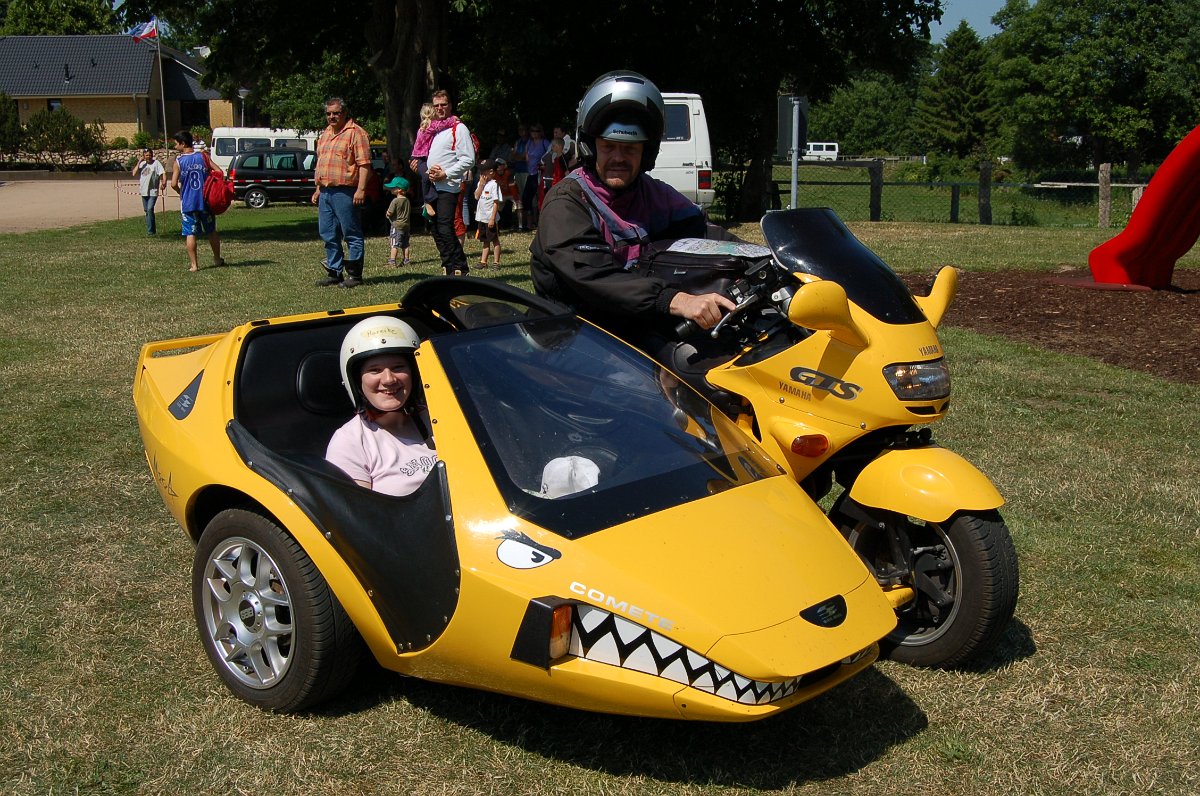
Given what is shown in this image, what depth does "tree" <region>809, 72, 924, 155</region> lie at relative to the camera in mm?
109562

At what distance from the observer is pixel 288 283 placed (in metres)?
14.1

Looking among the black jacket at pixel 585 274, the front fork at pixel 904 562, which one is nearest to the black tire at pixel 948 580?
the front fork at pixel 904 562

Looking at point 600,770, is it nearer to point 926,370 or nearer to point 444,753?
point 444,753

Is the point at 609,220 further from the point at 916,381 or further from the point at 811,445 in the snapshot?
the point at 916,381

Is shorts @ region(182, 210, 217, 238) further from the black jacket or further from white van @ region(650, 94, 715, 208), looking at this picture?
the black jacket

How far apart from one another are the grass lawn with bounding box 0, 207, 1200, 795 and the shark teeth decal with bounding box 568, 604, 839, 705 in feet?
1.41

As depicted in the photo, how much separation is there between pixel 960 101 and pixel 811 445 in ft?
312

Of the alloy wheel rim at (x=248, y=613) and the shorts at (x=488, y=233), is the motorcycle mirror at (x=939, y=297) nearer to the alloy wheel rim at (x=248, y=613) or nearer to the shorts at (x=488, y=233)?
the alloy wheel rim at (x=248, y=613)

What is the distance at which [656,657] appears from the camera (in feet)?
10.0

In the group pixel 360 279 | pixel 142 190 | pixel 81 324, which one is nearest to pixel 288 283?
pixel 360 279

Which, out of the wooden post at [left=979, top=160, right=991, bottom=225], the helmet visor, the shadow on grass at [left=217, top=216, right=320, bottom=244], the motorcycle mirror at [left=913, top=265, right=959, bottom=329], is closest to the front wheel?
the shadow on grass at [left=217, top=216, right=320, bottom=244]

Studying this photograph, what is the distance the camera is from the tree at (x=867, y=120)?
109562 millimetres

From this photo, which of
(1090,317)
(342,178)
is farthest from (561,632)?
(342,178)

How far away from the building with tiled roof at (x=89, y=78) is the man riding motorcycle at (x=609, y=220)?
74035mm
